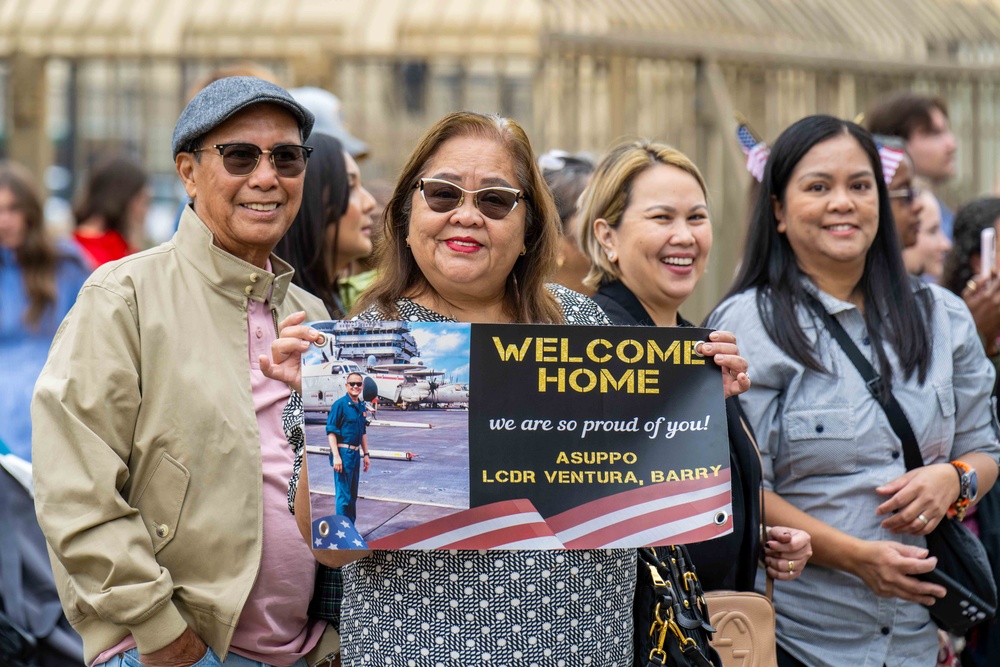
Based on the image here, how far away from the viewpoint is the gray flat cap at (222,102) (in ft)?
10.3

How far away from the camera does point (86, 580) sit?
2.89 m

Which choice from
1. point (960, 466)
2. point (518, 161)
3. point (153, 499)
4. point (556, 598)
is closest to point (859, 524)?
point (960, 466)

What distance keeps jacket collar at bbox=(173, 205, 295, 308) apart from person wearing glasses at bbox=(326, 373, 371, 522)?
1.95ft

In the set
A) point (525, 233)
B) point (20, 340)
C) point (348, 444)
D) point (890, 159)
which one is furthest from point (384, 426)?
point (20, 340)

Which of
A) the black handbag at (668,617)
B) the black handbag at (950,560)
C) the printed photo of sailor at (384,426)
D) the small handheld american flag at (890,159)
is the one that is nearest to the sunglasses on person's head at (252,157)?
the printed photo of sailor at (384,426)

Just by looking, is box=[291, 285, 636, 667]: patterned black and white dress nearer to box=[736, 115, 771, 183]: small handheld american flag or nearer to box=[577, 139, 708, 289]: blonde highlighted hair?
box=[577, 139, 708, 289]: blonde highlighted hair

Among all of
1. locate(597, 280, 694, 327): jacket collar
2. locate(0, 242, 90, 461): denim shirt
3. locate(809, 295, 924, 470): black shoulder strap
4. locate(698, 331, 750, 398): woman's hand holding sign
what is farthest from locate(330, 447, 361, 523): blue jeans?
locate(0, 242, 90, 461): denim shirt

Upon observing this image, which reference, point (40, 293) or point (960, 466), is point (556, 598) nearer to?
point (960, 466)

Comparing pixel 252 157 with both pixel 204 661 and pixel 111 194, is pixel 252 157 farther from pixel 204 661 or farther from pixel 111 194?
pixel 111 194

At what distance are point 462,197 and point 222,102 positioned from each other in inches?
27.0

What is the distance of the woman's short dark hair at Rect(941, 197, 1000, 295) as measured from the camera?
17.6ft

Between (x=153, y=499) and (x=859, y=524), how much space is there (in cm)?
207

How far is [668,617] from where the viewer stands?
3.09m

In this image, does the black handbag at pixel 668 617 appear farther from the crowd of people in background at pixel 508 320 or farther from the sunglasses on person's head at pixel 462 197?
the sunglasses on person's head at pixel 462 197
